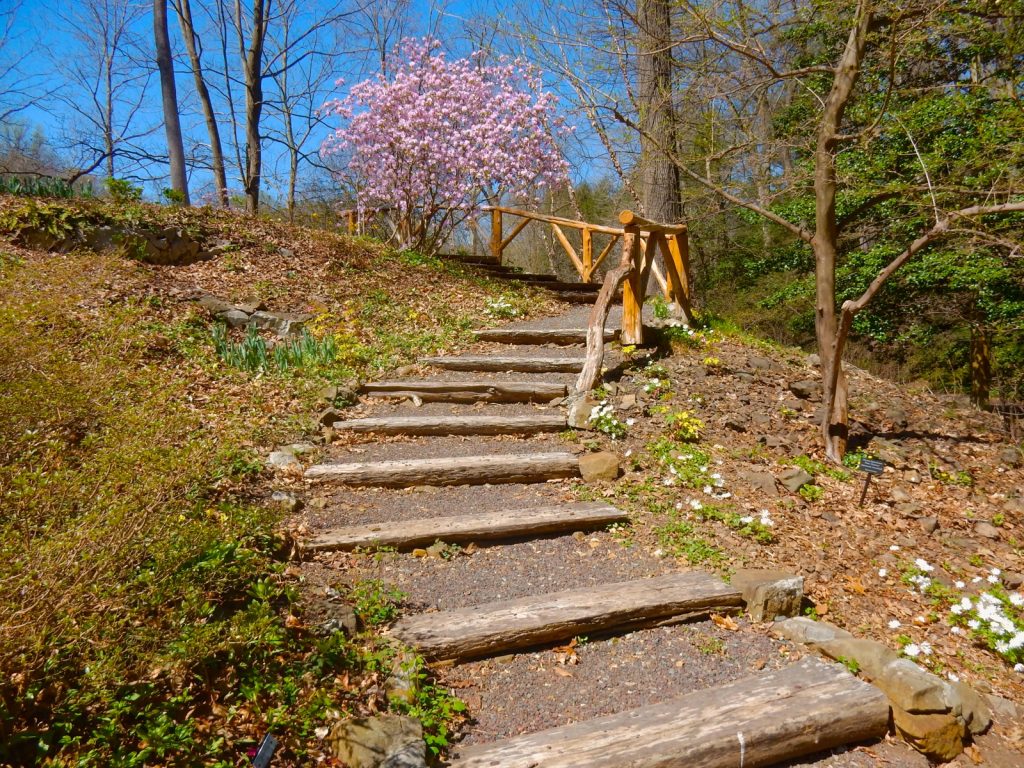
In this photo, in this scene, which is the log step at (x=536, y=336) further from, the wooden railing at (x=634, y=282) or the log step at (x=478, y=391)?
the log step at (x=478, y=391)

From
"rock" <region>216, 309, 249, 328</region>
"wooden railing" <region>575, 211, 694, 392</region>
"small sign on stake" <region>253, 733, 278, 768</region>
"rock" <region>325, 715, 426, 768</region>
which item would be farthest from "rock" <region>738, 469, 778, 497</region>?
"rock" <region>216, 309, 249, 328</region>

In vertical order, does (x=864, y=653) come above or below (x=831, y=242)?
below

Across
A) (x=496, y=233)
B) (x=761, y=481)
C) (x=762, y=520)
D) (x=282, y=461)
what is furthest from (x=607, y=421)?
(x=496, y=233)

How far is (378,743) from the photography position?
6.96 feet

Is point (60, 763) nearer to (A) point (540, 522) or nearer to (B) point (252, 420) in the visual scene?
(A) point (540, 522)

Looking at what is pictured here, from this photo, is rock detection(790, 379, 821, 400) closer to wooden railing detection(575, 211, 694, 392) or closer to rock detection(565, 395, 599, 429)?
wooden railing detection(575, 211, 694, 392)

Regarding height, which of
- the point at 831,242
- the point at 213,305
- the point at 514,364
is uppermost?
the point at 831,242

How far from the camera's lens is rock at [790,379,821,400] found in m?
5.84

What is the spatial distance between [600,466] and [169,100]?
33.6 ft

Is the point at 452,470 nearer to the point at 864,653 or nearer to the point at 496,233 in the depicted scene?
the point at 864,653

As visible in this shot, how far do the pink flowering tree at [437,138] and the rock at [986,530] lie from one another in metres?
9.12

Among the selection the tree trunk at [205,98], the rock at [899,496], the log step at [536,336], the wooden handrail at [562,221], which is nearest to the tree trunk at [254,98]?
the tree trunk at [205,98]

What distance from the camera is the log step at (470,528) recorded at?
11.4 ft

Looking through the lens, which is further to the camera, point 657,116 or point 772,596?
point 657,116
